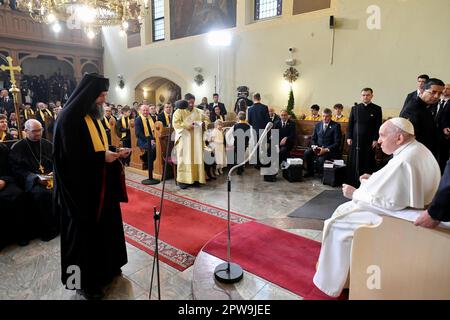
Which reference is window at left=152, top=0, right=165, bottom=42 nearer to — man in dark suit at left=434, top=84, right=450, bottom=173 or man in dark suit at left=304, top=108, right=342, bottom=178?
man in dark suit at left=304, top=108, right=342, bottom=178

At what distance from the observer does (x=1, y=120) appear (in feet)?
18.5

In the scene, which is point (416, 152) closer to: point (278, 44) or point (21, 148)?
point (21, 148)

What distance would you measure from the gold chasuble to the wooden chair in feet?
13.6

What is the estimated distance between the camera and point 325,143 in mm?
6754

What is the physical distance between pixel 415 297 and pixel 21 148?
457cm

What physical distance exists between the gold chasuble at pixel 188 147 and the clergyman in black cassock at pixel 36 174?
248 centimetres

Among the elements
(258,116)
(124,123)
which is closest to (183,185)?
(258,116)

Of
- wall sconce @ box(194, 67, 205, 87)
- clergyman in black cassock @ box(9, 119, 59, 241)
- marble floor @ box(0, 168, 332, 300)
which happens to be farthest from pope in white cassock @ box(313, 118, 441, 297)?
wall sconce @ box(194, 67, 205, 87)

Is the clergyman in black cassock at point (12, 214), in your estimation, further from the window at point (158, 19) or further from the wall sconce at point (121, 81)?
the wall sconce at point (121, 81)

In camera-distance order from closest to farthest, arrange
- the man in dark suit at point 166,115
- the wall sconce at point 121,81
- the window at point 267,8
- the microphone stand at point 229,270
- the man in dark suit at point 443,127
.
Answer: the microphone stand at point 229,270 → the man in dark suit at point 443,127 → the man in dark suit at point 166,115 → the window at point 267,8 → the wall sconce at point 121,81

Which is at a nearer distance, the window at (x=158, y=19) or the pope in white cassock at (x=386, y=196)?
the pope in white cassock at (x=386, y=196)

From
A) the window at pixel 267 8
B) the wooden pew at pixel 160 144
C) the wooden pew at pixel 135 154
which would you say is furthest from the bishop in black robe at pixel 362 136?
the window at pixel 267 8

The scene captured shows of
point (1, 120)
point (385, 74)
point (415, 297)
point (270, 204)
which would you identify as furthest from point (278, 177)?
point (1, 120)

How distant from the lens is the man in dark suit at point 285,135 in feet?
23.7
